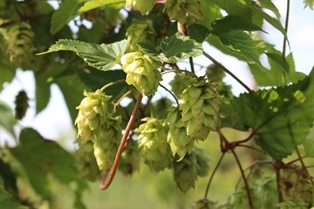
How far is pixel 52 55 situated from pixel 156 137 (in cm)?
54

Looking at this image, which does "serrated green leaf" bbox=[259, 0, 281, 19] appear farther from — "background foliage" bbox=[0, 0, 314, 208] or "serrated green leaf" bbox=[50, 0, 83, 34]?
"serrated green leaf" bbox=[50, 0, 83, 34]

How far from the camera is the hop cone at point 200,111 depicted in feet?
2.52

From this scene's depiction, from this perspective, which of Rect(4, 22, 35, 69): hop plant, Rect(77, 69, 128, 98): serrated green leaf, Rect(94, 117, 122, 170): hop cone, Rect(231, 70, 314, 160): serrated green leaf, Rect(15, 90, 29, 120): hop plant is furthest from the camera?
Rect(15, 90, 29, 120): hop plant

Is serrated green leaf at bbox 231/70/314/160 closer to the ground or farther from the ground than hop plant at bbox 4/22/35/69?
farther from the ground

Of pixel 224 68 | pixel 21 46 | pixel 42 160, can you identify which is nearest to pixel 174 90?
pixel 224 68

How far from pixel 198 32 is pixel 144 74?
7.0 inches

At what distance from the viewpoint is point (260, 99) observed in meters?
1.01

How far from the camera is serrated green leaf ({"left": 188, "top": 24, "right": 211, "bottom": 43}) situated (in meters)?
0.90

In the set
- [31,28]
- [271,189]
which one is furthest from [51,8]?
[271,189]

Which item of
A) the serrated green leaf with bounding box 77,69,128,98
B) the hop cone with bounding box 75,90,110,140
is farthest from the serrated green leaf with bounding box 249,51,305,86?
the hop cone with bounding box 75,90,110,140

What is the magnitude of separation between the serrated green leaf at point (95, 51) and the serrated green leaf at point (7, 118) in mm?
681

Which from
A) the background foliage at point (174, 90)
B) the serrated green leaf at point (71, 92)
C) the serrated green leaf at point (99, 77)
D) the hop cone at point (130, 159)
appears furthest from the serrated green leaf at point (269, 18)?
the serrated green leaf at point (71, 92)

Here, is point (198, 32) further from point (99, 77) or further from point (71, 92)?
point (71, 92)

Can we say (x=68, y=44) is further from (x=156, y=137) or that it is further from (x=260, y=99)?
(x=260, y=99)
